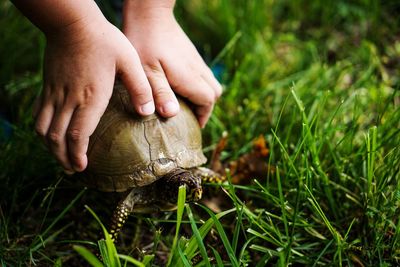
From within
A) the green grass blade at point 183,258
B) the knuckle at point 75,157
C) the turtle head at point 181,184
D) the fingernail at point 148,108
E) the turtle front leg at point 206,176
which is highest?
the fingernail at point 148,108

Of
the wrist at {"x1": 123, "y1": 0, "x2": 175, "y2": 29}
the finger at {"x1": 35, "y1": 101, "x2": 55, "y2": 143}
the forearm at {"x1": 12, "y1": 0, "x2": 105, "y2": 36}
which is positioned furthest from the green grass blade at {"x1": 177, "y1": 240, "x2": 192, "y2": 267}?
the wrist at {"x1": 123, "y1": 0, "x2": 175, "y2": 29}

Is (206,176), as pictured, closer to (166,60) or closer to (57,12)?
(166,60)

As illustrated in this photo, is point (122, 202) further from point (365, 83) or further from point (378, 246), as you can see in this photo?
point (365, 83)

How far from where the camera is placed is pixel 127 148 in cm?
143

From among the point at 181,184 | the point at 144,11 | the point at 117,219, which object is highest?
the point at 144,11

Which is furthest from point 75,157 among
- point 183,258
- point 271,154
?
point 271,154

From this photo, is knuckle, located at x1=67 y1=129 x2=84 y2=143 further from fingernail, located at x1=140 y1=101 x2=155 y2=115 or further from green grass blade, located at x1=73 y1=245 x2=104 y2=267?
green grass blade, located at x1=73 y1=245 x2=104 y2=267

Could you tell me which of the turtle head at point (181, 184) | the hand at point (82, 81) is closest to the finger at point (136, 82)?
the hand at point (82, 81)

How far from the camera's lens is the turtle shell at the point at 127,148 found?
143 cm

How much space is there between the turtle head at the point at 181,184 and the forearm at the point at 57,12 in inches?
21.3

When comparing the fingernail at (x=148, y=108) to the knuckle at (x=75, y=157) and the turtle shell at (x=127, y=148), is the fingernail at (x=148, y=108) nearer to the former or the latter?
the turtle shell at (x=127, y=148)

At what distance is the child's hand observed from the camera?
56.9 inches

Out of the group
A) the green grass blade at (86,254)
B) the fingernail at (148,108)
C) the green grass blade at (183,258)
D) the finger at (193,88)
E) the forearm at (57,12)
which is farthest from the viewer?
the finger at (193,88)

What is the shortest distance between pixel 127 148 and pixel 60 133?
211mm
